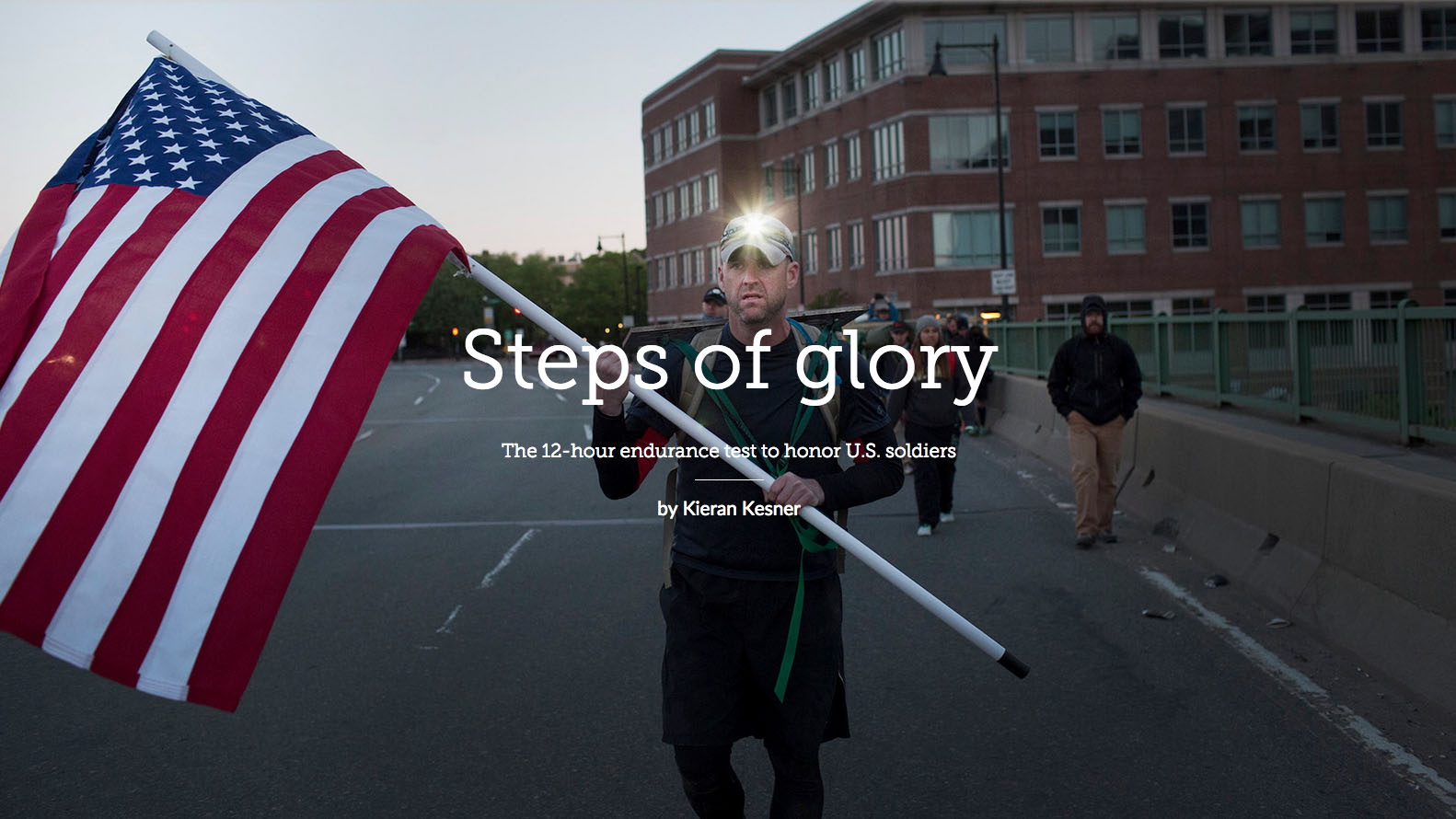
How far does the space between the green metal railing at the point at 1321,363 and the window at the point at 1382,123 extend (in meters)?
40.6

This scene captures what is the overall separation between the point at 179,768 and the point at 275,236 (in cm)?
267

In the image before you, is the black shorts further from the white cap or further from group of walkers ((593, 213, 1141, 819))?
the white cap

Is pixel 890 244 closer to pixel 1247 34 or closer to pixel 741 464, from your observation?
pixel 1247 34

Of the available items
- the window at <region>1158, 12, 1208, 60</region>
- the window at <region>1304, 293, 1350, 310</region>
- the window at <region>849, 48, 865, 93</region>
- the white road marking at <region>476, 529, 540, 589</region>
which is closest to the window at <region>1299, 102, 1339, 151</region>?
the window at <region>1158, 12, 1208, 60</region>

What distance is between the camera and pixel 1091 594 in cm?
838

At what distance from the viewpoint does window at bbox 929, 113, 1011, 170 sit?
174 ft

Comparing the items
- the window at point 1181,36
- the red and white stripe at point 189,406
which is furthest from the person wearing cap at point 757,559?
the window at point 1181,36

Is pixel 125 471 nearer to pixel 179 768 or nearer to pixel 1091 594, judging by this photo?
pixel 179 768

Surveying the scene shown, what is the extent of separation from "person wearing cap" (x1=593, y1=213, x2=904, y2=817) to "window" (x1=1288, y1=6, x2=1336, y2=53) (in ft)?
188

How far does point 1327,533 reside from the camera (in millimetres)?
7301

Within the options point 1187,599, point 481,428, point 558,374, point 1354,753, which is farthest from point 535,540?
point 558,374

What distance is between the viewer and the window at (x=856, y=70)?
5716 cm

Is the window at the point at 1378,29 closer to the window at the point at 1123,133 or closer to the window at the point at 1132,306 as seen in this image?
the window at the point at 1123,133

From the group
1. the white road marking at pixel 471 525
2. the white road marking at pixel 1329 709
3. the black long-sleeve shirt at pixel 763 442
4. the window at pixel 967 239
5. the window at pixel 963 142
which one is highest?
the window at pixel 963 142
